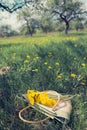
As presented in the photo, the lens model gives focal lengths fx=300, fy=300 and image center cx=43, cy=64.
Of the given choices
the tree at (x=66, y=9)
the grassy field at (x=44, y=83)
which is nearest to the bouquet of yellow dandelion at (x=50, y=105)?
the grassy field at (x=44, y=83)

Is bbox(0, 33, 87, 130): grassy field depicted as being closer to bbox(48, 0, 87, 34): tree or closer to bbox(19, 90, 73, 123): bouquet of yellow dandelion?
bbox(19, 90, 73, 123): bouquet of yellow dandelion

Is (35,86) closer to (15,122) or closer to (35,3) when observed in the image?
(15,122)

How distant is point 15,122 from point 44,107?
379 mm

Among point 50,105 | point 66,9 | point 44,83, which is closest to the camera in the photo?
point 50,105

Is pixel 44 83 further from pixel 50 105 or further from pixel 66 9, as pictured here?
pixel 66 9

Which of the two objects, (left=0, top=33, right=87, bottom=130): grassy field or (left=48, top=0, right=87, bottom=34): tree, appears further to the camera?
(left=48, top=0, right=87, bottom=34): tree

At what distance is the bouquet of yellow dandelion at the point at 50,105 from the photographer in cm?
336

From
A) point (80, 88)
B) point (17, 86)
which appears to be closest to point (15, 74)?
point (17, 86)

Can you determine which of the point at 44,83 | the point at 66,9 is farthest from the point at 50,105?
the point at 66,9

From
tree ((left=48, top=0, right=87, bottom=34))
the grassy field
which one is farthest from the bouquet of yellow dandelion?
tree ((left=48, top=0, right=87, bottom=34))

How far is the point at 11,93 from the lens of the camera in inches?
154

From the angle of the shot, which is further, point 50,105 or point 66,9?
point 66,9

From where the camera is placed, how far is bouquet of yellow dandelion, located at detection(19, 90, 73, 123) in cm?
336

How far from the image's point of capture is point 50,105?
11.8 feet
